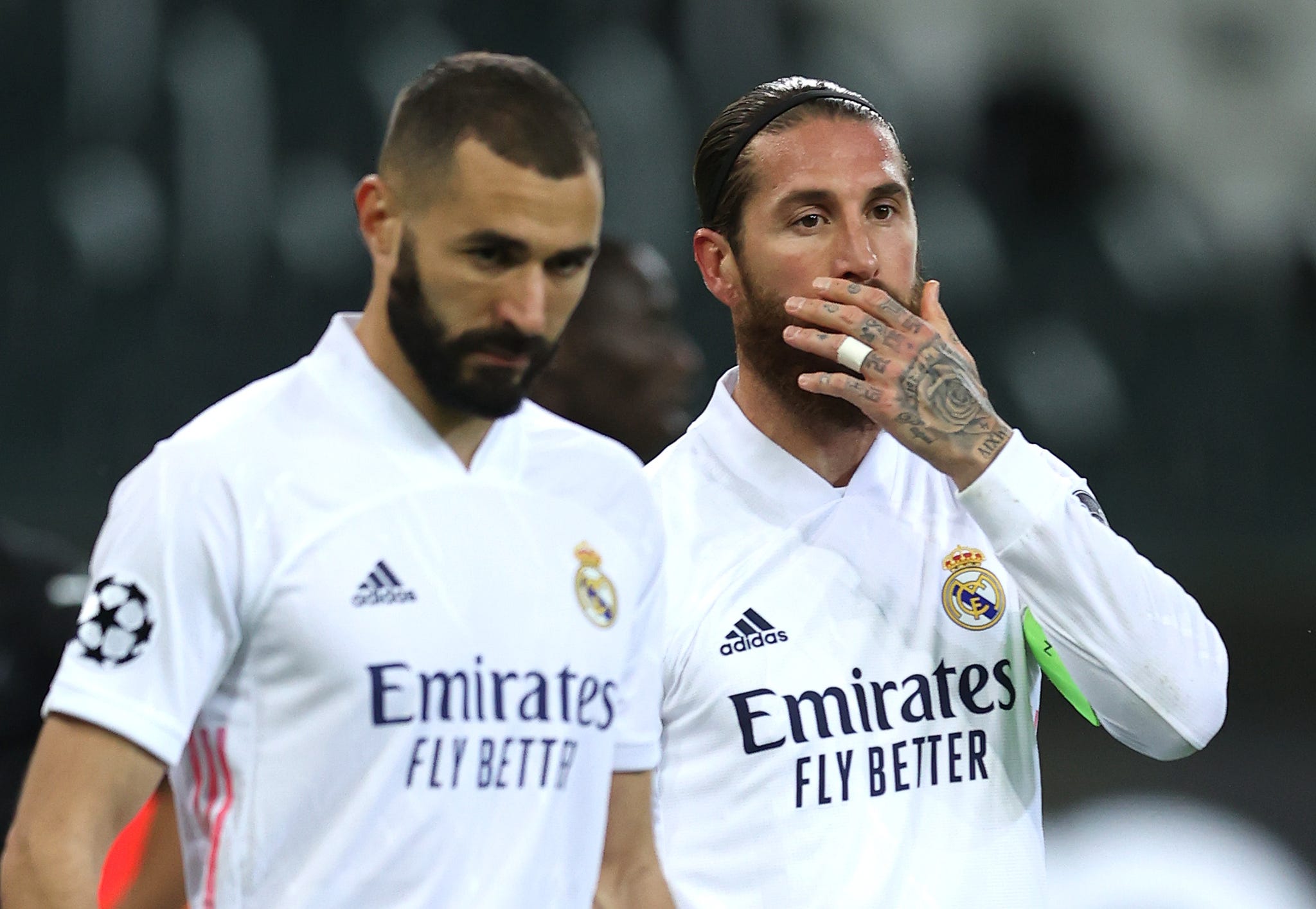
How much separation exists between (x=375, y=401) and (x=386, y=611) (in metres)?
0.27

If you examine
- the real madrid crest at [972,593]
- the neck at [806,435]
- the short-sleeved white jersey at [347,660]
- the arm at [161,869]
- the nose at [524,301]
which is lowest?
the arm at [161,869]

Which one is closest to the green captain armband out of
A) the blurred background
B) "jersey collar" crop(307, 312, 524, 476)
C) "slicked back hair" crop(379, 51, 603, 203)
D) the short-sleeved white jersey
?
the short-sleeved white jersey

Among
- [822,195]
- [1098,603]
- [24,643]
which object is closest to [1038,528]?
[1098,603]

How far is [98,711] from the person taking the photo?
1.88 metres

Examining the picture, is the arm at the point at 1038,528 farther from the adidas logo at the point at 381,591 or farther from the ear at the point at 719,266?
the adidas logo at the point at 381,591

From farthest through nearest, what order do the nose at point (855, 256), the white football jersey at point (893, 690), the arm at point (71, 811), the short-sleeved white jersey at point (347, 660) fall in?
the nose at point (855, 256) < the white football jersey at point (893, 690) < the short-sleeved white jersey at point (347, 660) < the arm at point (71, 811)

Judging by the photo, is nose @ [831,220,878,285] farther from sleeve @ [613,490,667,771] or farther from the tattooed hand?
sleeve @ [613,490,667,771]

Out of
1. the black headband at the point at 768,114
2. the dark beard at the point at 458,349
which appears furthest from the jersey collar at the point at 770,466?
the dark beard at the point at 458,349

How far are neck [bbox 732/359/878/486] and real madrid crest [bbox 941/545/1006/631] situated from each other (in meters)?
0.25

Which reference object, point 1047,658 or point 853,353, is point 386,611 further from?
point 1047,658

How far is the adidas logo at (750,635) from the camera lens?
2816mm

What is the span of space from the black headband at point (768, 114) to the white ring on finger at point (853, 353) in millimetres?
435

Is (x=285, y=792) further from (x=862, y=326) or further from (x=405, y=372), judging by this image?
(x=862, y=326)

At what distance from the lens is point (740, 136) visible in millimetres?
3045
